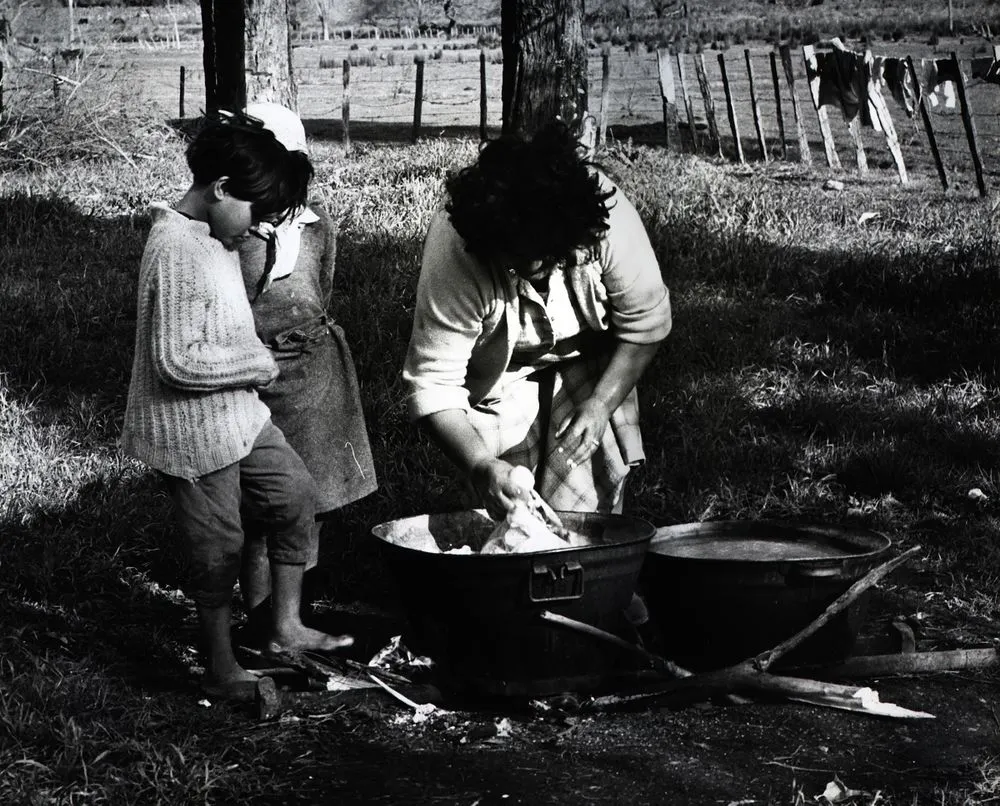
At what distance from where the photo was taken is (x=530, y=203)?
3.35 meters

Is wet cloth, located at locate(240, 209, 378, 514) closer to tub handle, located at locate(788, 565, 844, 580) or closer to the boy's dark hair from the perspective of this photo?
the boy's dark hair

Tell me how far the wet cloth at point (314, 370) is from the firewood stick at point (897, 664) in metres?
1.62

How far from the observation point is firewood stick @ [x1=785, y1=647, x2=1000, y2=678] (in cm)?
359

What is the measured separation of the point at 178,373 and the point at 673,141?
1414 centimetres

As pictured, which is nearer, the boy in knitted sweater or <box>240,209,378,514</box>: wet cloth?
the boy in knitted sweater

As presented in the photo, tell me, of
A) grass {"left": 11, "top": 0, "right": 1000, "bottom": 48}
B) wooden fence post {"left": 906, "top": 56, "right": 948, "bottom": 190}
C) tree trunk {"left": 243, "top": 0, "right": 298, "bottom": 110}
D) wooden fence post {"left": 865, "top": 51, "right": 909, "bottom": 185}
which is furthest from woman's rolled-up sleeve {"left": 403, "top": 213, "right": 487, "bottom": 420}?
grass {"left": 11, "top": 0, "right": 1000, "bottom": 48}

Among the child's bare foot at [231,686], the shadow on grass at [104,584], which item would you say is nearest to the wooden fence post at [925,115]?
the shadow on grass at [104,584]

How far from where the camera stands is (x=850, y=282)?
7.88 meters

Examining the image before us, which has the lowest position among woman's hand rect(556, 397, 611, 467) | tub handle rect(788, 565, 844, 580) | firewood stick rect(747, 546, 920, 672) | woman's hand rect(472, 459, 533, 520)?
firewood stick rect(747, 546, 920, 672)

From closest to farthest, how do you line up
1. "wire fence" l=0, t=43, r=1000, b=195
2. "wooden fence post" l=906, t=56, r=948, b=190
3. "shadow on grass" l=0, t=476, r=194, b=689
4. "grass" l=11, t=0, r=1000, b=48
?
"shadow on grass" l=0, t=476, r=194, b=689, "wooden fence post" l=906, t=56, r=948, b=190, "wire fence" l=0, t=43, r=1000, b=195, "grass" l=11, t=0, r=1000, b=48

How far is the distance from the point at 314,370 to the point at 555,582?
130cm

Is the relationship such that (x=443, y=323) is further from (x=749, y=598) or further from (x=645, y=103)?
(x=645, y=103)

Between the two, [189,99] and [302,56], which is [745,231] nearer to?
[189,99]

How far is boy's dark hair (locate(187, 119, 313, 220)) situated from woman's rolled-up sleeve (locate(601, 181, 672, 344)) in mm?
922
